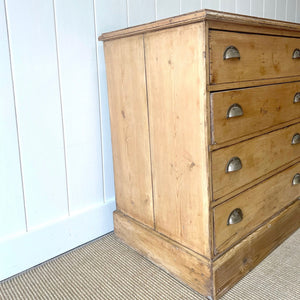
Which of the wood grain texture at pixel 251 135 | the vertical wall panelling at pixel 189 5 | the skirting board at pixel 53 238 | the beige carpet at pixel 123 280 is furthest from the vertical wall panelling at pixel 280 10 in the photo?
the skirting board at pixel 53 238

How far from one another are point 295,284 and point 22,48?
1259 millimetres

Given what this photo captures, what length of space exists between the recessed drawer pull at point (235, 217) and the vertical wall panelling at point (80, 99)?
62 centimetres

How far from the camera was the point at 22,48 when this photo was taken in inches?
45.4

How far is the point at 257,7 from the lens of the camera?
2143mm

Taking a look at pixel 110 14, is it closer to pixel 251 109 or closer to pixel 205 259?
pixel 251 109

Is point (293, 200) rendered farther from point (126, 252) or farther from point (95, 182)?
point (95, 182)

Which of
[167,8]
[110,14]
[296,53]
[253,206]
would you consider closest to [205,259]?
[253,206]

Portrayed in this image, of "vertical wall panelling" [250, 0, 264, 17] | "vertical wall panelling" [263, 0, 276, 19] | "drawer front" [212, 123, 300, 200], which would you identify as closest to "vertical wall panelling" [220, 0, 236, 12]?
"vertical wall panelling" [250, 0, 264, 17]

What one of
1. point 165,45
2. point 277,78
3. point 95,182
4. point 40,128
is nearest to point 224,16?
point 165,45

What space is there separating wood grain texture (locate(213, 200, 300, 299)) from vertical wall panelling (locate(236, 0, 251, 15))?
1.24 metres

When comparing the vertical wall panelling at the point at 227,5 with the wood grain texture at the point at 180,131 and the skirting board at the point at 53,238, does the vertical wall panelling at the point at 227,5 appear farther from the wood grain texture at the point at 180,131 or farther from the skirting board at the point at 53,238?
the skirting board at the point at 53,238

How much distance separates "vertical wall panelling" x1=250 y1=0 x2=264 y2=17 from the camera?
83.0 inches

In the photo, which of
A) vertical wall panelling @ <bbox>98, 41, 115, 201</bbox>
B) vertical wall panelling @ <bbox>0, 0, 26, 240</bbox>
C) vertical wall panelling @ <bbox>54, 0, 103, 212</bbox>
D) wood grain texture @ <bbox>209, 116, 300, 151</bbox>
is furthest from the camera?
vertical wall panelling @ <bbox>98, 41, 115, 201</bbox>

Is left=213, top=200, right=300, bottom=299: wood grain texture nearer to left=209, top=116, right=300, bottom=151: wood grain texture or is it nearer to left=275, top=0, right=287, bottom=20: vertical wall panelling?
left=209, top=116, right=300, bottom=151: wood grain texture
